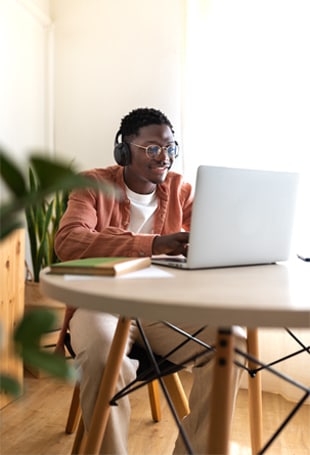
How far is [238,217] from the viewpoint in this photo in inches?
46.9

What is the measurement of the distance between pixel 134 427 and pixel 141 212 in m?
0.86

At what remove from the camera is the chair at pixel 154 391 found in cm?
151

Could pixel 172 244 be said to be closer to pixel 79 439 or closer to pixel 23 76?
pixel 79 439

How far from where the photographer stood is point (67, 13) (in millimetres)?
3037

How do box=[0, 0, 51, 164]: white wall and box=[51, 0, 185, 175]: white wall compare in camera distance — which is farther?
box=[51, 0, 185, 175]: white wall

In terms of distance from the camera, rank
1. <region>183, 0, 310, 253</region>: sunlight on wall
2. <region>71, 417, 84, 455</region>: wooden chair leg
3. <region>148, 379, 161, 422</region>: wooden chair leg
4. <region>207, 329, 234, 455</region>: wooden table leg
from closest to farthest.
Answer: <region>207, 329, 234, 455</region>: wooden table leg, <region>71, 417, 84, 455</region>: wooden chair leg, <region>148, 379, 161, 422</region>: wooden chair leg, <region>183, 0, 310, 253</region>: sunlight on wall

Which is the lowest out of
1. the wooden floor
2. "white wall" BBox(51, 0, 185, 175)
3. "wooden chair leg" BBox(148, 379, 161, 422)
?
the wooden floor

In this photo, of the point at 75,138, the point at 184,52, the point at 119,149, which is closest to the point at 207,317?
the point at 119,149

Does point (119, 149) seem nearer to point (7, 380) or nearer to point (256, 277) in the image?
point (256, 277)

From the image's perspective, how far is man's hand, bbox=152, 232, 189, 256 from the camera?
1.33 metres

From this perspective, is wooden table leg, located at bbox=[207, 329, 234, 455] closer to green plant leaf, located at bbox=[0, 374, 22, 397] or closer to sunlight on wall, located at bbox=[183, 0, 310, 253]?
green plant leaf, located at bbox=[0, 374, 22, 397]

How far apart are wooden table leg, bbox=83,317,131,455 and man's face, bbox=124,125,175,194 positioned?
70 centimetres

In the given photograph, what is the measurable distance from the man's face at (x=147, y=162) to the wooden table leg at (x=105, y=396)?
2.29 ft

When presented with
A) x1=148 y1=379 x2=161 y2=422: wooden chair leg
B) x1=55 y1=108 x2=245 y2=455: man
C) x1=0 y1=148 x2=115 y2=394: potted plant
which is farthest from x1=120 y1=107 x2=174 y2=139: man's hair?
x1=0 y1=148 x2=115 y2=394: potted plant
